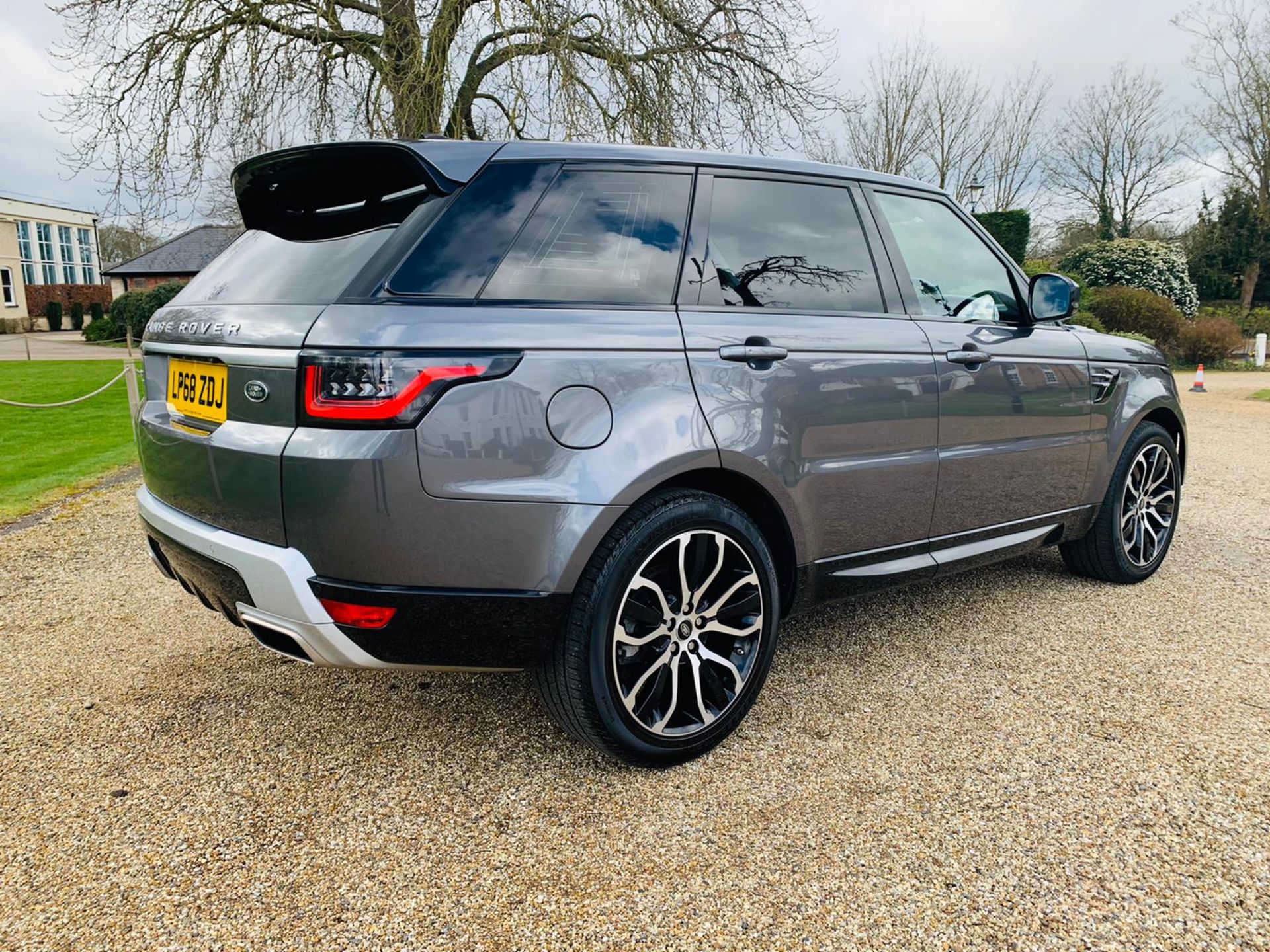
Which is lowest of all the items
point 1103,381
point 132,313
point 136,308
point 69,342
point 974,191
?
point 69,342

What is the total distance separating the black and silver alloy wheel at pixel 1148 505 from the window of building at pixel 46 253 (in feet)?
247

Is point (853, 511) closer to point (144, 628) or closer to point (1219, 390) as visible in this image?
point (144, 628)

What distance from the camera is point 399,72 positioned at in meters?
11.8

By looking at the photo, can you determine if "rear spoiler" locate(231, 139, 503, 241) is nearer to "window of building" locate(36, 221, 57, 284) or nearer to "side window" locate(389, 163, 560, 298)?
"side window" locate(389, 163, 560, 298)

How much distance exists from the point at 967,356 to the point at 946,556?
76 cm

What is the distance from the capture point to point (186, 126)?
41.2ft

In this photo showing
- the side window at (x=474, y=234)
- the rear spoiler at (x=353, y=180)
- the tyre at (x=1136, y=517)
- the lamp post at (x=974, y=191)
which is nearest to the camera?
the side window at (x=474, y=234)

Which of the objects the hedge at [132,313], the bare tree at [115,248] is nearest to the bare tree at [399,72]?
the hedge at [132,313]

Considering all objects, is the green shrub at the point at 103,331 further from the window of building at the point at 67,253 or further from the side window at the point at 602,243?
the side window at the point at 602,243

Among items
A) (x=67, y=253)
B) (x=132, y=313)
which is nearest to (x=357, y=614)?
(x=132, y=313)

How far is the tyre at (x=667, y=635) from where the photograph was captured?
2361 mm

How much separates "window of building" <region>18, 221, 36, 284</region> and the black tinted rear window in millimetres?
71263

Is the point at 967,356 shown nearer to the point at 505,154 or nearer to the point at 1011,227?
the point at 505,154

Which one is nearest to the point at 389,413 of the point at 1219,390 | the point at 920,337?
the point at 920,337
